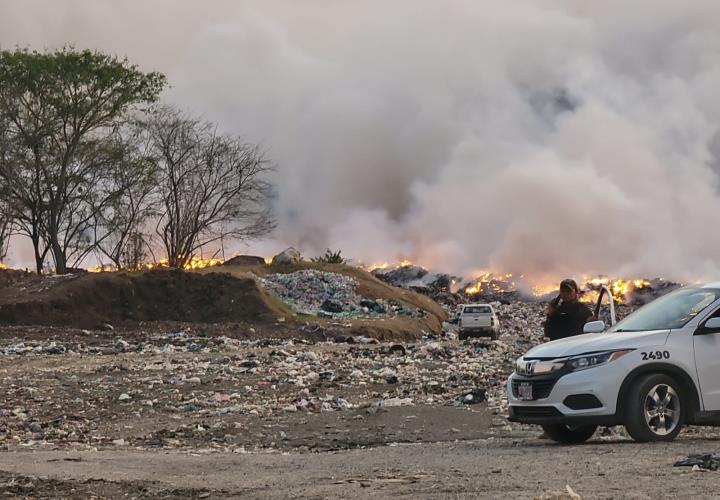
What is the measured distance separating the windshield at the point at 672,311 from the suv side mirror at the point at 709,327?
0.55ft

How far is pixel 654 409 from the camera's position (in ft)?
34.8

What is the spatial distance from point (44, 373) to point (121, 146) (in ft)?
121

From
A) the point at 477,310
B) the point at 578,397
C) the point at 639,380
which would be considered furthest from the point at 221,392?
the point at 477,310

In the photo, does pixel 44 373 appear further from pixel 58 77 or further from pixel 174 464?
pixel 58 77

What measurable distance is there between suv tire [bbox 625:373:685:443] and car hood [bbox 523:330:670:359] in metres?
0.32

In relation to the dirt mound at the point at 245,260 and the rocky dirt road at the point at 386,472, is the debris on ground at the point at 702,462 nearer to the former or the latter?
the rocky dirt road at the point at 386,472

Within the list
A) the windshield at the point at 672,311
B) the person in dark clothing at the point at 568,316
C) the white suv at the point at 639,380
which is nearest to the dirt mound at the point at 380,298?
the person in dark clothing at the point at 568,316

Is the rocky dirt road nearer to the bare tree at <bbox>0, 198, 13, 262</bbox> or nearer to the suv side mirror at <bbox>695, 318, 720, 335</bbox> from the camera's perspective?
the suv side mirror at <bbox>695, 318, 720, 335</bbox>

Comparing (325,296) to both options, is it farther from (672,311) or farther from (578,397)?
(578,397)

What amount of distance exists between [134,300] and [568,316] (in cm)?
3128

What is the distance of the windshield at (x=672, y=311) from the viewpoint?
11.1 meters

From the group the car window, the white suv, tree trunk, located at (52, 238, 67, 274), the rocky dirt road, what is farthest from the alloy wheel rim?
tree trunk, located at (52, 238, 67, 274)

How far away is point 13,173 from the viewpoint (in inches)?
2055

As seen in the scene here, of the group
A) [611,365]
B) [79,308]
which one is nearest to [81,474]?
[611,365]
